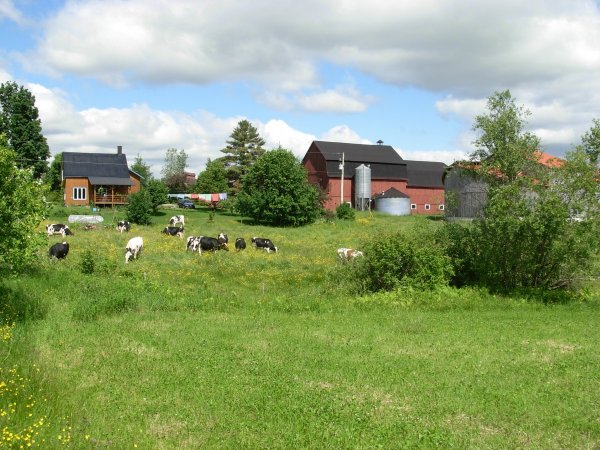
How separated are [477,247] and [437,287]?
2915 mm

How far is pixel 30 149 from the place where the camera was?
6931 centimetres

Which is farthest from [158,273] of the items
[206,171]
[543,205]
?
[206,171]

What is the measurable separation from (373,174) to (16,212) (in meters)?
61.7

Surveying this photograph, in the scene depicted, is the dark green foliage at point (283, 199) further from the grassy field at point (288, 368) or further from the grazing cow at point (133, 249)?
the grassy field at point (288, 368)

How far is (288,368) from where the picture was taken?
10.9 meters

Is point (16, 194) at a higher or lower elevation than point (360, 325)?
higher

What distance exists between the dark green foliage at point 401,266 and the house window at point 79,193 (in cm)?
5233

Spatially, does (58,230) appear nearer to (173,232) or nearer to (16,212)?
(173,232)

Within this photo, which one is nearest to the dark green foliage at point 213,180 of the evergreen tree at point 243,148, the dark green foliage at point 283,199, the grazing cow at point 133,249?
the evergreen tree at point 243,148

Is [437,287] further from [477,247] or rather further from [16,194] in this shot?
[16,194]

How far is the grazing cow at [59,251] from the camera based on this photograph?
2667cm

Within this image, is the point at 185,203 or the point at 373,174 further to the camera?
the point at 373,174

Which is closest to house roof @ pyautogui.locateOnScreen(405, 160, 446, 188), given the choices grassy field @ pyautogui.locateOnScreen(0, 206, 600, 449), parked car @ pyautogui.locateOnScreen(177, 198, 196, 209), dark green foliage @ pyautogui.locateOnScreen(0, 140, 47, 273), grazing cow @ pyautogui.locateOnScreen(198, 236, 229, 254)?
parked car @ pyautogui.locateOnScreen(177, 198, 196, 209)

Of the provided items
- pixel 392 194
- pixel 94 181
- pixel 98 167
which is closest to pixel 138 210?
pixel 94 181
